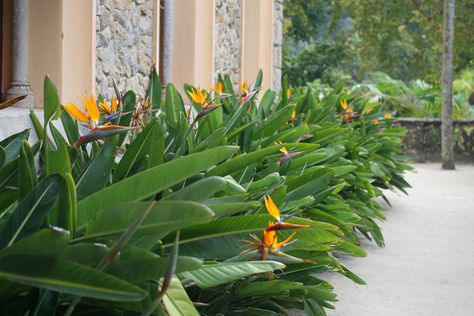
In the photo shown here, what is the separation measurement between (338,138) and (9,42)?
273cm

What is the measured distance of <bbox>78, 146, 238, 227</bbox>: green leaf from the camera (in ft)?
6.84

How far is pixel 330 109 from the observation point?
6.85m

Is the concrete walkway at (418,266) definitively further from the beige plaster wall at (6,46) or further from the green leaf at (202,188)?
the green leaf at (202,188)

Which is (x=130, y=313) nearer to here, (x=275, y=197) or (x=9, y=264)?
(x=9, y=264)

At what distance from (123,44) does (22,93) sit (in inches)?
63.8

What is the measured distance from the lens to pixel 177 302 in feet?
6.91

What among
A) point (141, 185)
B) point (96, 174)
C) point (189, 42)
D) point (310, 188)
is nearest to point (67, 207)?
point (141, 185)

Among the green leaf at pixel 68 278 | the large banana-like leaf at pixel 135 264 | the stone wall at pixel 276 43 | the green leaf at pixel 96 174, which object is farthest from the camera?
the stone wall at pixel 276 43

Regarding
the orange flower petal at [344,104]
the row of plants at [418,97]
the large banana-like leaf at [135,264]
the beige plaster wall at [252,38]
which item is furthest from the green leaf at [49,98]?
the row of plants at [418,97]

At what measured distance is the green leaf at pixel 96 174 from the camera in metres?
2.51

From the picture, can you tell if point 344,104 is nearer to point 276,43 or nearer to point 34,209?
point 276,43

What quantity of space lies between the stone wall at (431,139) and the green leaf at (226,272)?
47.9 ft

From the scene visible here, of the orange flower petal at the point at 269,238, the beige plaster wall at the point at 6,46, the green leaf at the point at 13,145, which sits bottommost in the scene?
the orange flower petal at the point at 269,238

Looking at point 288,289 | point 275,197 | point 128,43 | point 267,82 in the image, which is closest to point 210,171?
point 275,197
